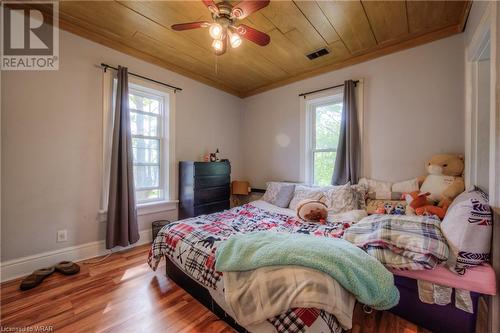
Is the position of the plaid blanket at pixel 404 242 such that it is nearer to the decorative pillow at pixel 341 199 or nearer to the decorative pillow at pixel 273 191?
the decorative pillow at pixel 341 199

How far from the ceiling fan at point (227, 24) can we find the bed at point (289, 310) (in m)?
1.70

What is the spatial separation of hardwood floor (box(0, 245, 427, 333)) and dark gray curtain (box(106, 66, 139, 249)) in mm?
510

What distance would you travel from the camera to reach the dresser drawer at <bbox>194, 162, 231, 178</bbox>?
312 centimetres

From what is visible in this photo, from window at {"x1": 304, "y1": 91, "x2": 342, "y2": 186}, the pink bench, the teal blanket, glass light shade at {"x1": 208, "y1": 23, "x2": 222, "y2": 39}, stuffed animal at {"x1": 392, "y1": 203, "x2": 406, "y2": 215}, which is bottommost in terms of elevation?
the pink bench

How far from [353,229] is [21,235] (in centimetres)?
315

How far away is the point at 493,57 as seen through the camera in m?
1.38

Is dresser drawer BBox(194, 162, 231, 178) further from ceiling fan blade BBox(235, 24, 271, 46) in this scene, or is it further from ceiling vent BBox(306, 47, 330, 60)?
ceiling vent BBox(306, 47, 330, 60)

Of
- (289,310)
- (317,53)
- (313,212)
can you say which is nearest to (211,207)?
(313,212)

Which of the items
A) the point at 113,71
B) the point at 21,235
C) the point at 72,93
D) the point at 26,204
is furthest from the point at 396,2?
the point at 21,235

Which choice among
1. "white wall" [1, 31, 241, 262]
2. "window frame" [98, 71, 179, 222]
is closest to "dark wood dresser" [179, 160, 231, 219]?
"window frame" [98, 71, 179, 222]

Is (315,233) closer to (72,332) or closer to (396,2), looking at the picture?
(72,332)

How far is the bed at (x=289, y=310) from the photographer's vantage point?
1.06 meters

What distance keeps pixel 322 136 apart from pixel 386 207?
1428mm

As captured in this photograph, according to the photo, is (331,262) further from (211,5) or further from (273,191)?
(273,191)
